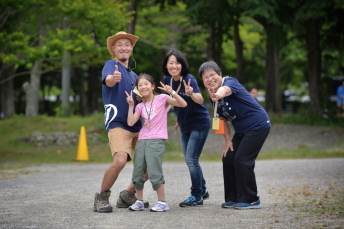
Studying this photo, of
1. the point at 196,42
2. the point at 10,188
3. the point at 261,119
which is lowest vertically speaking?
the point at 10,188

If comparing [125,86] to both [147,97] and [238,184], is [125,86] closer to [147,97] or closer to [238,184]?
[147,97]

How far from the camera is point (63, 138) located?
64.5 ft

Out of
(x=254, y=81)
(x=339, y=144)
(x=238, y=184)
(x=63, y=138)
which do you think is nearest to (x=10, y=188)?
(x=238, y=184)

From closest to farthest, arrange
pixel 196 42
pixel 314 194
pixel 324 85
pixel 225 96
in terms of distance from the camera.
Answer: pixel 225 96, pixel 314 194, pixel 324 85, pixel 196 42

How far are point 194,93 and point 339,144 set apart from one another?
1286 centimetres

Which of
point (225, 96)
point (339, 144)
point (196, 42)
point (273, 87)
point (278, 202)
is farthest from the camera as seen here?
point (196, 42)

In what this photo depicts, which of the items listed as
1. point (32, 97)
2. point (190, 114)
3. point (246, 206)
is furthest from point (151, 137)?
point (32, 97)

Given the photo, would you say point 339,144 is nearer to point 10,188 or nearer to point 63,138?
point 63,138

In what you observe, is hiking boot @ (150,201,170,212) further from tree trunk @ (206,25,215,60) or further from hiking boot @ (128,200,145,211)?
tree trunk @ (206,25,215,60)

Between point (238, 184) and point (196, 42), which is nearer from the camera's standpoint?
point (238, 184)

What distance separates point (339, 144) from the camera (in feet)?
60.7

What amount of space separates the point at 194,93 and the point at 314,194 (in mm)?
2417

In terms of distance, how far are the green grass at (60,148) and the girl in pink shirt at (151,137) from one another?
740cm

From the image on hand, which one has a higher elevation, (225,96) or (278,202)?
(225,96)
